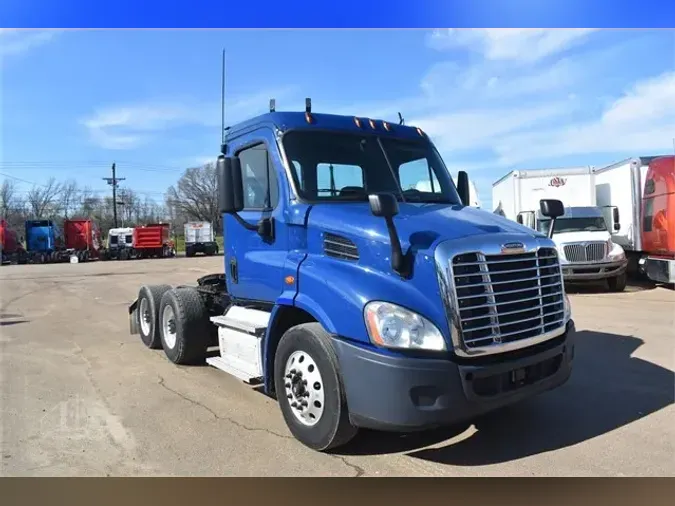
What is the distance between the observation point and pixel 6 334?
31.6ft

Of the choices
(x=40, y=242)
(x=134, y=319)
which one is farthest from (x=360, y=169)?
(x=40, y=242)

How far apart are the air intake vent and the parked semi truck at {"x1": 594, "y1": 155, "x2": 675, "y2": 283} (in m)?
11.8

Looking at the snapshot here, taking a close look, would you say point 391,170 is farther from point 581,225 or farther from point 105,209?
point 105,209

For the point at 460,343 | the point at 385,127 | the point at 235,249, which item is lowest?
the point at 460,343

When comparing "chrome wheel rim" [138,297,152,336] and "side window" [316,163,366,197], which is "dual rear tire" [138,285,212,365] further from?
"side window" [316,163,366,197]

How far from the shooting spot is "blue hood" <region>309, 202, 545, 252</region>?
4.12 metres

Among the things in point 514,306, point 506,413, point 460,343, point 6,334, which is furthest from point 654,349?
point 6,334

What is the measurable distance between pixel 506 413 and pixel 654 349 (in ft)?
12.1

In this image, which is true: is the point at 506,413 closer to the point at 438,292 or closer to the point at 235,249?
the point at 438,292

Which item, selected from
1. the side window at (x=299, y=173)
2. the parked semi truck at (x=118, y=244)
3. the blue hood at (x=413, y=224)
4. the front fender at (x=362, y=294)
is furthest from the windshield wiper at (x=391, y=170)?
the parked semi truck at (x=118, y=244)

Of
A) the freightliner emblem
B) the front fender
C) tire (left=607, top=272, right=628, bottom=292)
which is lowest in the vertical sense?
tire (left=607, top=272, right=628, bottom=292)

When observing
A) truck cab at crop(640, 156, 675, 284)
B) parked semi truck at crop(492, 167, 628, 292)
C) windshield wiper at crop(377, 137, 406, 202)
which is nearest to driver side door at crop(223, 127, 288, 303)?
windshield wiper at crop(377, 137, 406, 202)

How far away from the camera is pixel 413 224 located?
14.2 ft

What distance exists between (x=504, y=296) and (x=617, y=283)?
476 inches
